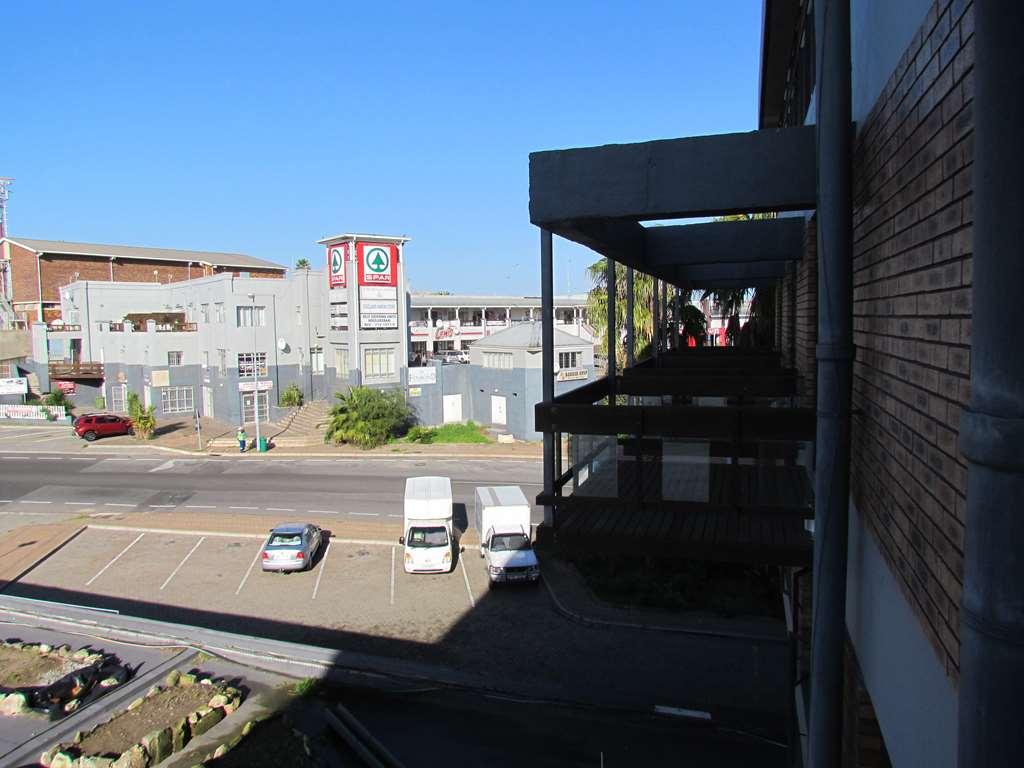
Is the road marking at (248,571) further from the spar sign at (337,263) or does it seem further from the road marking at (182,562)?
the spar sign at (337,263)

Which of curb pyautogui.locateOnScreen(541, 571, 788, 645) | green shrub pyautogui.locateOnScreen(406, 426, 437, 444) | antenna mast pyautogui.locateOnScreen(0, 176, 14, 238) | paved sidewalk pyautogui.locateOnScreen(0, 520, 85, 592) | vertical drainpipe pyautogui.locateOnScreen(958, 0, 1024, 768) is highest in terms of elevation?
antenna mast pyautogui.locateOnScreen(0, 176, 14, 238)

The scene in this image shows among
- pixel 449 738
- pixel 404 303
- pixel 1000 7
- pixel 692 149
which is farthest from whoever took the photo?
pixel 404 303

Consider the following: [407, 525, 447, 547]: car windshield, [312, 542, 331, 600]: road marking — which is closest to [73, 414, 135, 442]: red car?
[312, 542, 331, 600]: road marking

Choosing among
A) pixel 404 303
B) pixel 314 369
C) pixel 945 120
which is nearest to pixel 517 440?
pixel 404 303

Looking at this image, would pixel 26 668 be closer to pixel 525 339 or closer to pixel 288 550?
pixel 288 550

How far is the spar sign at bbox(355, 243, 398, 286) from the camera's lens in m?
46.3

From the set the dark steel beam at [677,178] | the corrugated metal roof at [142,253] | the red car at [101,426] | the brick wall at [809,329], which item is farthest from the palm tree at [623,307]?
the corrugated metal roof at [142,253]

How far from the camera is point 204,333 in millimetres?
51500

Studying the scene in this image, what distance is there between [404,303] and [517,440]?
11473mm

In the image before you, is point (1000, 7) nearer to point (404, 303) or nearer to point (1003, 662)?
point (1003, 662)

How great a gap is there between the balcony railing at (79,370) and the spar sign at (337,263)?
2385cm

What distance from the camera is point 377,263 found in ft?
154

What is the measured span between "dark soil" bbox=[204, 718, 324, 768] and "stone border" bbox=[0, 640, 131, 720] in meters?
2.85

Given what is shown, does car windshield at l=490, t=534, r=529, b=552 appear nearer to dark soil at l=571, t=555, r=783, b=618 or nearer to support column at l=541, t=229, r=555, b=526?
dark soil at l=571, t=555, r=783, b=618
